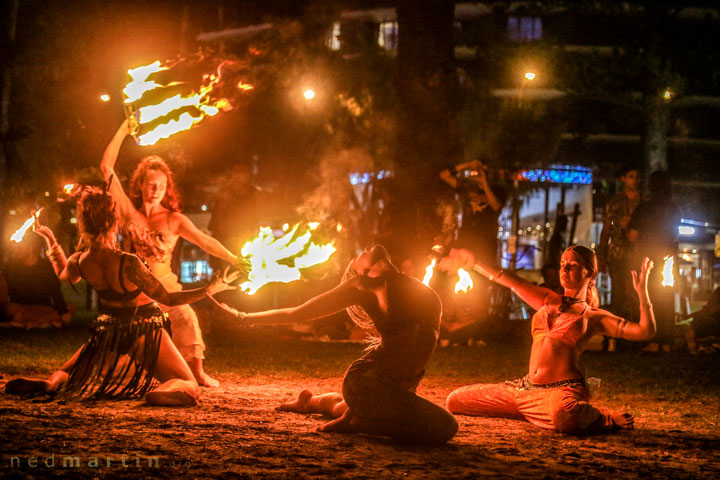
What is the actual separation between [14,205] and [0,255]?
144 inches

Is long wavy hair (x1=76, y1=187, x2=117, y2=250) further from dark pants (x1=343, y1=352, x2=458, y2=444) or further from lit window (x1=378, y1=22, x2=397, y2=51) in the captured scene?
lit window (x1=378, y1=22, x2=397, y2=51)

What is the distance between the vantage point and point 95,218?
19.9 ft

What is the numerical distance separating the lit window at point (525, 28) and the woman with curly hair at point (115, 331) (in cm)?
2956

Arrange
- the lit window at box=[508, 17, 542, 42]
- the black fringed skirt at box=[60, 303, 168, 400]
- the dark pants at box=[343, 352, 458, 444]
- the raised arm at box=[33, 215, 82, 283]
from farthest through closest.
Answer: the lit window at box=[508, 17, 542, 42] < the raised arm at box=[33, 215, 82, 283] < the black fringed skirt at box=[60, 303, 168, 400] < the dark pants at box=[343, 352, 458, 444]

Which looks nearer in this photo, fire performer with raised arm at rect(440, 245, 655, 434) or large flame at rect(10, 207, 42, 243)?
fire performer with raised arm at rect(440, 245, 655, 434)

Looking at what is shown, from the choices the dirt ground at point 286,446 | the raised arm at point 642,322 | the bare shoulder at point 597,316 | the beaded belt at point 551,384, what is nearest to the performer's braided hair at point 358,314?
the dirt ground at point 286,446

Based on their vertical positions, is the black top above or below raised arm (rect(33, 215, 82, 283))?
below

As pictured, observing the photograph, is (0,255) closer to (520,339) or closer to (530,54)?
(520,339)

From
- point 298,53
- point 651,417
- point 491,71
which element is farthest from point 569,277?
point 491,71

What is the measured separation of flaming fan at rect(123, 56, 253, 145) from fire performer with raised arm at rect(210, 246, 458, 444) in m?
2.54

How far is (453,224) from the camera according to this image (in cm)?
1158

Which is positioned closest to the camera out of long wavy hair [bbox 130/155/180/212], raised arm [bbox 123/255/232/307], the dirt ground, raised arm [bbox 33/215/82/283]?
the dirt ground

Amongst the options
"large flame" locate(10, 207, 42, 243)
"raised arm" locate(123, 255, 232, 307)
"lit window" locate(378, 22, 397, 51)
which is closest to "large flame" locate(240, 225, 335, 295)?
"raised arm" locate(123, 255, 232, 307)

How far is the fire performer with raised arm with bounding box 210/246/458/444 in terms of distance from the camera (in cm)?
475
